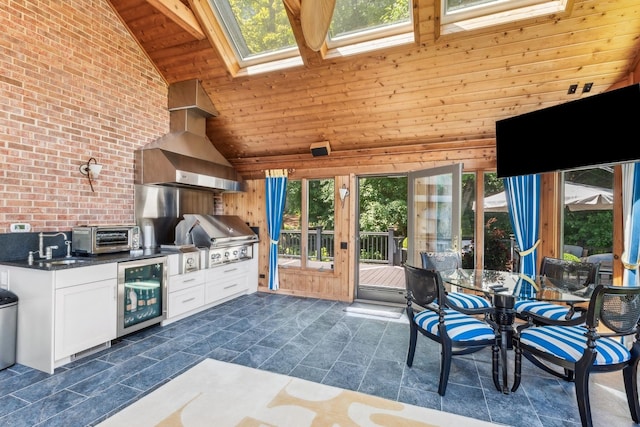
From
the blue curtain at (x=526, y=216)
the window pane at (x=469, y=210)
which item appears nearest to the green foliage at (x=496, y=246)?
the window pane at (x=469, y=210)

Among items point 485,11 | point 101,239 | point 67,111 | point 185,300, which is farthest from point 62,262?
point 485,11

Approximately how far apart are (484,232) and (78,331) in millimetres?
4994

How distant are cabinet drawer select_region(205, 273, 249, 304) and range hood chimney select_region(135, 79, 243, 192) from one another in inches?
59.0

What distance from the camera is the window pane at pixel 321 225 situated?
7508mm

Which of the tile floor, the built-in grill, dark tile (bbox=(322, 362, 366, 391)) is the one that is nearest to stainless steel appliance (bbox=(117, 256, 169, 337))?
the tile floor

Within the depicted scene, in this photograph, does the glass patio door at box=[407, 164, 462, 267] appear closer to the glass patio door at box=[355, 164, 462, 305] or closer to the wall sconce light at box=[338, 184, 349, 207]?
the glass patio door at box=[355, 164, 462, 305]

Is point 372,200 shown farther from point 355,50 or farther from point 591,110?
point 591,110

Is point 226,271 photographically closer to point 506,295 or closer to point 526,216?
point 506,295

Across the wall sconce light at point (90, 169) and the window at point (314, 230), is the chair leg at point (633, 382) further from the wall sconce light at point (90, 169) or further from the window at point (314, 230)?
the wall sconce light at point (90, 169)

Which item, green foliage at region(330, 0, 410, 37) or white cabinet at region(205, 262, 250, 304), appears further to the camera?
white cabinet at region(205, 262, 250, 304)

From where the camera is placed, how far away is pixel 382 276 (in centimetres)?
659

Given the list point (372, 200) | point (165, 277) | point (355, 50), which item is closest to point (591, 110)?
point (355, 50)

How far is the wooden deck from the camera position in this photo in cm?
596

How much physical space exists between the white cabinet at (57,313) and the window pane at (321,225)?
190 inches
